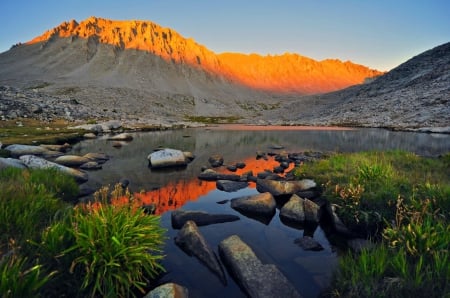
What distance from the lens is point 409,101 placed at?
83.1 m

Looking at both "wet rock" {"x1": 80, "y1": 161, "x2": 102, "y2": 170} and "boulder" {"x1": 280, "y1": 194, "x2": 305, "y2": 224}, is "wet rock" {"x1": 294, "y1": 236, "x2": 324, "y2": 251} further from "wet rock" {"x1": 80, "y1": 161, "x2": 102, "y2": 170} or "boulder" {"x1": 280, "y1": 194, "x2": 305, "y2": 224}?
"wet rock" {"x1": 80, "y1": 161, "x2": 102, "y2": 170}

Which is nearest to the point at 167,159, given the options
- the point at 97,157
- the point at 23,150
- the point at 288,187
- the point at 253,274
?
the point at 97,157

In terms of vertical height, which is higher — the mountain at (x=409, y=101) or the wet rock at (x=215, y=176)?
the mountain at (x=409, y=101)

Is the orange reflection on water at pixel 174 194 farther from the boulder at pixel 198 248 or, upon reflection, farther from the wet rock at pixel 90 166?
the wet rock at pixel 90 166

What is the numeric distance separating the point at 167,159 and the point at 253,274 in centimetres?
1663

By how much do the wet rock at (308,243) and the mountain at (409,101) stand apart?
55528 millimetres

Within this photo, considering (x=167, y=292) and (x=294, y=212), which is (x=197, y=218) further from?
(x=167, y=292)

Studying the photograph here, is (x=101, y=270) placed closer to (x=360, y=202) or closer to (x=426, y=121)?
(x=360, y=202)

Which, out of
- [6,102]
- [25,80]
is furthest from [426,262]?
[25,80]

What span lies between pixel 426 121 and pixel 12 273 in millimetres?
79534

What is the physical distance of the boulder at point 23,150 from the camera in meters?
21.5

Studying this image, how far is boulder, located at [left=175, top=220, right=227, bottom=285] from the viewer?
7469 mm

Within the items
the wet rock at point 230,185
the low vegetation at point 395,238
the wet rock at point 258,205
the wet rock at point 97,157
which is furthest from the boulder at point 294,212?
the wet rock at point 97,157

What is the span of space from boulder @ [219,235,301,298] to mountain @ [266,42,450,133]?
5826cm
